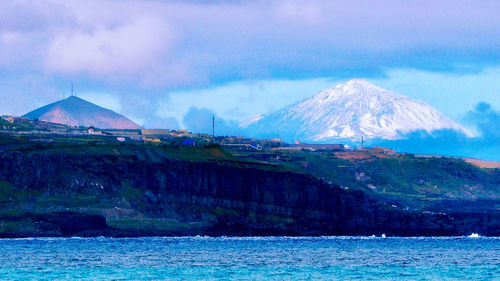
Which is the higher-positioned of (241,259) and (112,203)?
(112,203)

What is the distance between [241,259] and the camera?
5300 inches

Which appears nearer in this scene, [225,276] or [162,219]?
[225,276]

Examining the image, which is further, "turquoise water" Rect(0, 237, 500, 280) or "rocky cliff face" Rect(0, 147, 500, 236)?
"rocky cliff face" Rect(0, 147, 500, 236)

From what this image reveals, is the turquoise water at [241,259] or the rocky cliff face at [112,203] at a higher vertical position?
the rocky cliff face at [112,203]

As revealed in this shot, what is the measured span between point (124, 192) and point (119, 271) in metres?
77.0

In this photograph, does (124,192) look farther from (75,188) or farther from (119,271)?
(119,271)

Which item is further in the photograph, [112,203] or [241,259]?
[112,203]

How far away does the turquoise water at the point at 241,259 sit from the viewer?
114 meters

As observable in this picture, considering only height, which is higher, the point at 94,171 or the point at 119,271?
the point at 94,171

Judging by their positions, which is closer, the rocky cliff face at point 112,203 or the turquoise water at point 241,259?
the turquoise water at point 241,259

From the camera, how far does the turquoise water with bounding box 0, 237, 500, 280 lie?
4500 inches

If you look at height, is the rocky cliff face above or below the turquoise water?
above

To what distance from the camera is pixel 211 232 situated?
7490 inches

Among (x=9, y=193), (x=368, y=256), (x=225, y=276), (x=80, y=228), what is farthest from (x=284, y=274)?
(x=9, y=193)
